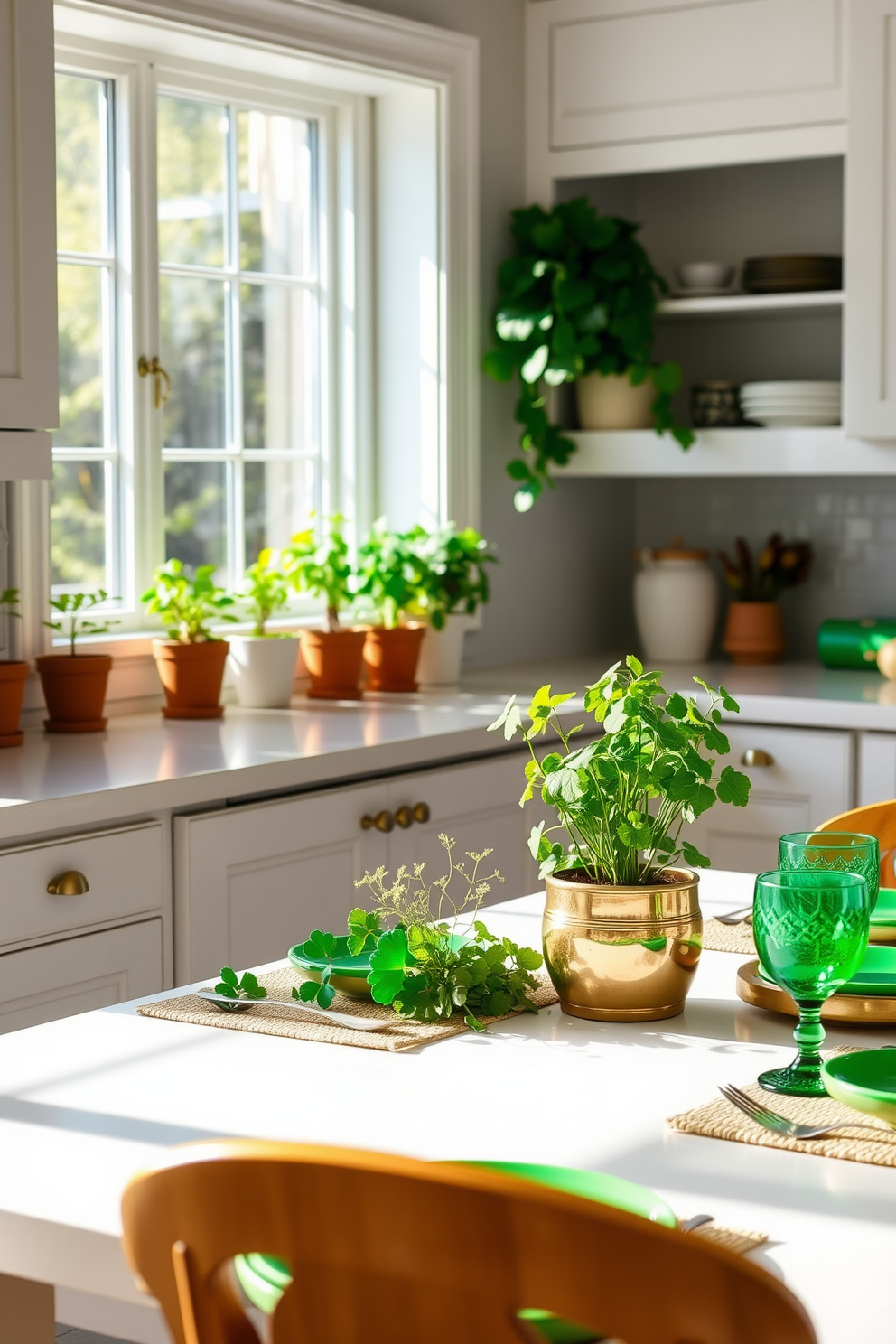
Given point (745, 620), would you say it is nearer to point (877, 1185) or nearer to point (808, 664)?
point (808, 664)

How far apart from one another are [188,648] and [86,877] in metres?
0.86

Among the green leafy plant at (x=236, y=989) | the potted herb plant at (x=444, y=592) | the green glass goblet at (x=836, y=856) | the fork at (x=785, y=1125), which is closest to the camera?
the fork at (x=785, y=1125)

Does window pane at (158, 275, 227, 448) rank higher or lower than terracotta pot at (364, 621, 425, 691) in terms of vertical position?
higher

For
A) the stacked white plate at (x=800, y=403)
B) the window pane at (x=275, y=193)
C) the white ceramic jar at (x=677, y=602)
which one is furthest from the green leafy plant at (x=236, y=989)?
the white ceramic jar at (x=677, y=602)

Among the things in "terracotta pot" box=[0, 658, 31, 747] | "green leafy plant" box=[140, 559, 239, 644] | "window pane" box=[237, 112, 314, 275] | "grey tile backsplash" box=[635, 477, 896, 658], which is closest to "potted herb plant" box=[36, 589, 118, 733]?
"terracotta pot" box=[0, 658, 31, 747]

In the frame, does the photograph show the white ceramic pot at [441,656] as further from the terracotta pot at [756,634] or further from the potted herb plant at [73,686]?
the potted herb plant at [73,686]

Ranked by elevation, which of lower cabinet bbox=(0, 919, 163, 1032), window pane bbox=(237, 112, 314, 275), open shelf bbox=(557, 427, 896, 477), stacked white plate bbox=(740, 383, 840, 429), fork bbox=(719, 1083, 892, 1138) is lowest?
lower cabinet bbox=(0, 919, 163, 1032)

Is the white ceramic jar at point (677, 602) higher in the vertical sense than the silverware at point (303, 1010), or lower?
higher

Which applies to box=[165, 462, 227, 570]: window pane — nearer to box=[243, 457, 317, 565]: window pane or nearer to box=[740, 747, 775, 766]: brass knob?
box=[243, 457, 317, 565]: window pane

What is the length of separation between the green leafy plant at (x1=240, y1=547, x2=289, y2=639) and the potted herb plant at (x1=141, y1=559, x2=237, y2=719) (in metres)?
0.12

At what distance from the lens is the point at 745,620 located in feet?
13.9

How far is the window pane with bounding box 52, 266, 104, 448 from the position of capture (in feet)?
11.0

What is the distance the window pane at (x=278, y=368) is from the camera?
12.4ft

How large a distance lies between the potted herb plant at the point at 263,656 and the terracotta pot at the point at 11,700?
1.85 feet
